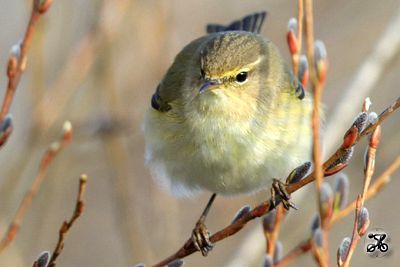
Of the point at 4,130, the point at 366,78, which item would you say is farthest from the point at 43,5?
the point at 366,78

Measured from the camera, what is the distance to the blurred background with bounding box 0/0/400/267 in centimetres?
366

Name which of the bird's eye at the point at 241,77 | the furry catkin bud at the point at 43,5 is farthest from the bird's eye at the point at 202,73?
the furry catkin bud at the point at 43,5

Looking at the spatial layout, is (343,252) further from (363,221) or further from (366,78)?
(366,78)

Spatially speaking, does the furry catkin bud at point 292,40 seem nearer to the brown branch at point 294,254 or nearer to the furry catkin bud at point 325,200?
the brown branch at point 294,254

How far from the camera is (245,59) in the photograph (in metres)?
3.29

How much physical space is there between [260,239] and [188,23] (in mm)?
2933

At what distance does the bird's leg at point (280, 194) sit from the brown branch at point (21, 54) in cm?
103

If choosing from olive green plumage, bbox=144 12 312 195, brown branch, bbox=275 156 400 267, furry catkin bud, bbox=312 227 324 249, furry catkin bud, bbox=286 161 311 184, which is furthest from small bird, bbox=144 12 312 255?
furry catkin bud, bbox=312 227 324 249

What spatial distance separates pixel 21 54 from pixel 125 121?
176 cm

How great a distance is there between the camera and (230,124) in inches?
125

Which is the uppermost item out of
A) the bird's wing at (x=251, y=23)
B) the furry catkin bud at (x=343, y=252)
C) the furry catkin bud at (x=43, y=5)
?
the furry catkin bud at (x=43, y=5)

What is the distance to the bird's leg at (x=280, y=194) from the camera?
2.74 meters

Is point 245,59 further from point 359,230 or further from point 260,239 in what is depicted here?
point 359,230

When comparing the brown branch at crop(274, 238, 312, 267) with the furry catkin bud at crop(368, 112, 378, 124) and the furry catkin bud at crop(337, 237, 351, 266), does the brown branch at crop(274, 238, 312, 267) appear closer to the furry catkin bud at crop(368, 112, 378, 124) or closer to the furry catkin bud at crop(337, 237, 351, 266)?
the furry catkin bud at crop(337, 237, 351, 266)
